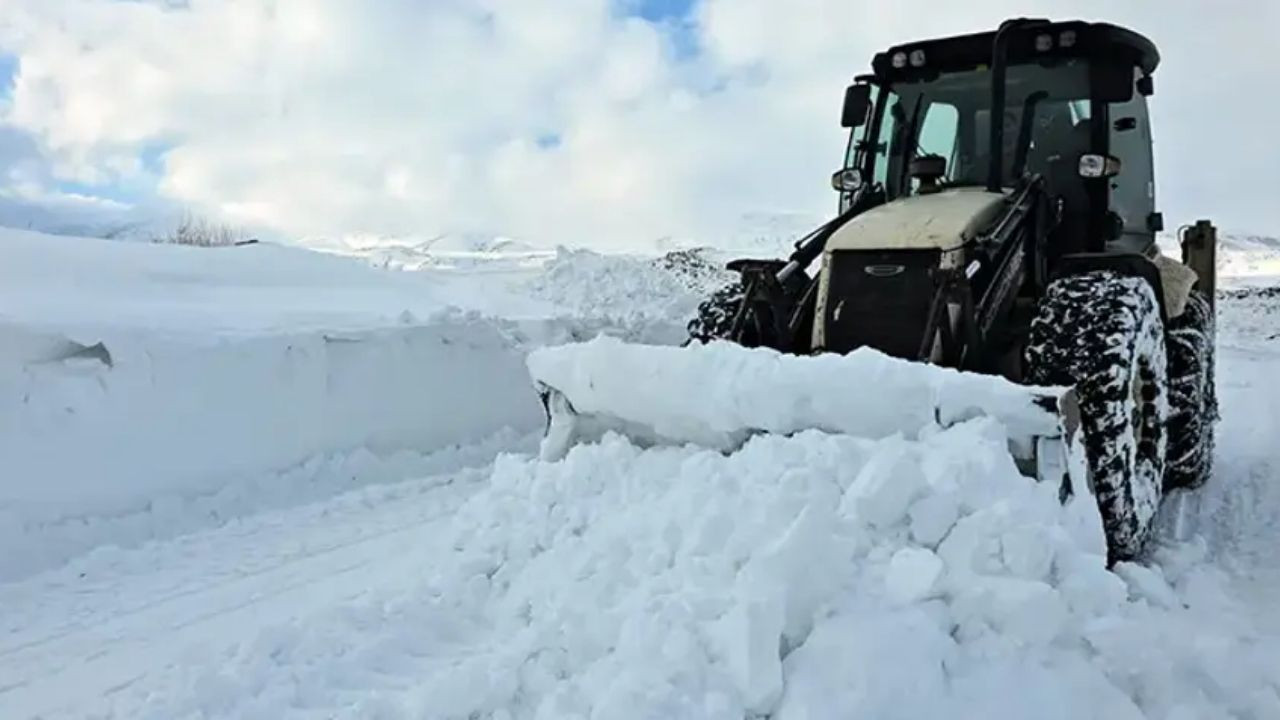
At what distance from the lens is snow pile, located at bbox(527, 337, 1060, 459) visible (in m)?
3.19

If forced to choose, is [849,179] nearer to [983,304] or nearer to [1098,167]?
[1098,167]

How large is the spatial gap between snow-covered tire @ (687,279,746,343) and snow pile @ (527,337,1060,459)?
0.85 meters

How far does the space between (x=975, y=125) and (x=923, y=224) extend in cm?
128

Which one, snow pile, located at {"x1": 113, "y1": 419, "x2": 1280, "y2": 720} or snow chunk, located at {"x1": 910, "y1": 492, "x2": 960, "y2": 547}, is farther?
snow chunk, located at {"x1": 910, "y1": 492, "x2": 960, "y2": 547}

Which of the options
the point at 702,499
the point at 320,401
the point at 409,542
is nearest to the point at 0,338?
the point at 320,401

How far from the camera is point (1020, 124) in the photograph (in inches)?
197

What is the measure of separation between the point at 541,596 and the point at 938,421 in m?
1.40

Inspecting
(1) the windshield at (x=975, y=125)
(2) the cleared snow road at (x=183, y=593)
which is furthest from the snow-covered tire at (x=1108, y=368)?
(2) the cleared snow road at (x=183, y=593)

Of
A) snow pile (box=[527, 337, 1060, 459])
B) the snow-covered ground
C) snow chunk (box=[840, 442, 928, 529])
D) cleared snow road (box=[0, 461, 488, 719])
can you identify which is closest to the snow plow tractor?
snow pile (box=[527, 337, 1060, 459])

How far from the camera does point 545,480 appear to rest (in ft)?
12.6

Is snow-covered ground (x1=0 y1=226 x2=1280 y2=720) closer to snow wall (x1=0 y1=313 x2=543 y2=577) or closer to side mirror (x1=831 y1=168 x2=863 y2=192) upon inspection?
snow wall (x1=0 y1=313 x2=543 y2=577)

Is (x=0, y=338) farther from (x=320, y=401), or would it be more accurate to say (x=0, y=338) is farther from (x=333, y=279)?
(x=333, y=279)

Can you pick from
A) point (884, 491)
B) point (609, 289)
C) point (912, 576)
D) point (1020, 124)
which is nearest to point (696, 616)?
point (912, 576)

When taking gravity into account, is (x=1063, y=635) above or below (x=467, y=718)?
above
